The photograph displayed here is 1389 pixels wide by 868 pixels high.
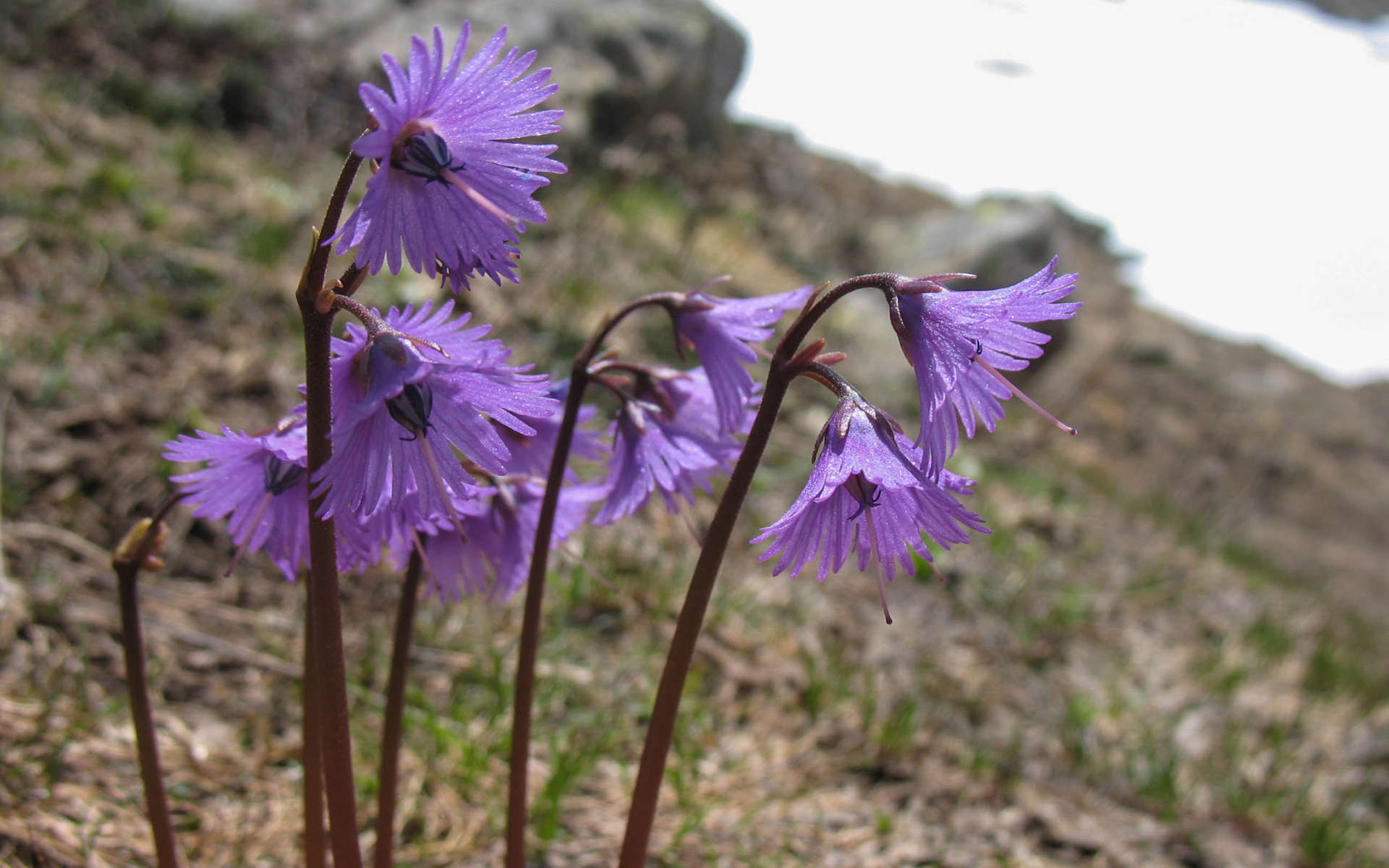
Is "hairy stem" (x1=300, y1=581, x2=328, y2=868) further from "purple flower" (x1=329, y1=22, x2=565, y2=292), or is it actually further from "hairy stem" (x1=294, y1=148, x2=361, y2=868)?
"purple flower" (x1=329, y1=22, x2=565, y2=292)

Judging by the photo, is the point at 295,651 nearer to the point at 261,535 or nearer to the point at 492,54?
the point at 261,535

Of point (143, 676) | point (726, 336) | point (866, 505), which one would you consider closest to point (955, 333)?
point (866, 505)

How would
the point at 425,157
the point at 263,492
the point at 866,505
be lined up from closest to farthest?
1. the point at 425,157
2. the point at 866,505
3. the point at 263,492

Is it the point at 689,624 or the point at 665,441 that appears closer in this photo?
the point at 689,624

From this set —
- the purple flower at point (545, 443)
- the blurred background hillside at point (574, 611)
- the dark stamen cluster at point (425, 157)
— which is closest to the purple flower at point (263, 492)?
the purple flower at point (545, 443)

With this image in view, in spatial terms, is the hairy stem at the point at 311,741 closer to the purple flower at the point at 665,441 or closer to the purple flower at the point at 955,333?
the purple flower at the point at 665,441

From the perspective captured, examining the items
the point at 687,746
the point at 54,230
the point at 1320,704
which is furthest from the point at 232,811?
the point at 1320,704

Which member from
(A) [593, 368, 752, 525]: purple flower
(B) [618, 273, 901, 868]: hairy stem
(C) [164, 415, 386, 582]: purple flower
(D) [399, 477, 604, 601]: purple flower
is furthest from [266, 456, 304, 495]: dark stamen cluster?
(B) [618, 273, 901, 868]: hairy stem

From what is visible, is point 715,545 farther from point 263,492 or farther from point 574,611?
point 574,611
